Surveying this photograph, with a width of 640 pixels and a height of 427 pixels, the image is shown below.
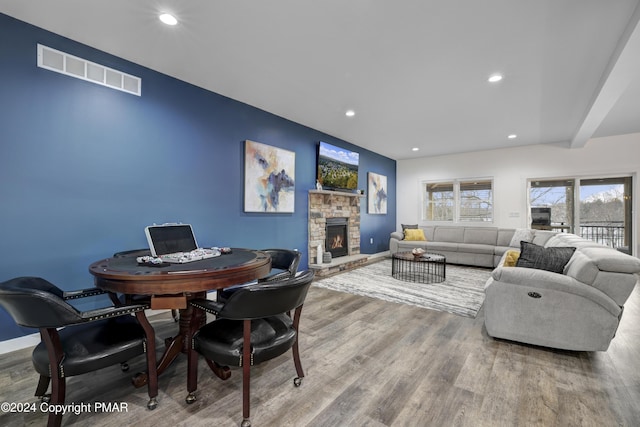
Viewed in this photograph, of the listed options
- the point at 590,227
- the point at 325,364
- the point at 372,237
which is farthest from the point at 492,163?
the point at 325,364

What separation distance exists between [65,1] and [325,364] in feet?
11.2

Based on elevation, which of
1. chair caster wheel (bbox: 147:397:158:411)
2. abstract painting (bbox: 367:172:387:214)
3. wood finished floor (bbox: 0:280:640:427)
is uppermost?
abstract painting (bbox: 367:172:387:214)

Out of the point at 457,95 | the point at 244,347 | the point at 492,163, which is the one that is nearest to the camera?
the point at 244,347

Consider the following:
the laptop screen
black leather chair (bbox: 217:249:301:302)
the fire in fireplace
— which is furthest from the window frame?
the laptop screen

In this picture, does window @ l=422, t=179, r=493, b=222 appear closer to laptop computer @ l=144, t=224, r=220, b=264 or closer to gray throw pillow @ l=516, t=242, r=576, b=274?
gray throw pillow @ l=516, t=242, r=576, b=274

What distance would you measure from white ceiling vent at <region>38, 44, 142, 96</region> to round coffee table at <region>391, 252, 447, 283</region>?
435 cm

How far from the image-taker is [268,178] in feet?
14.1

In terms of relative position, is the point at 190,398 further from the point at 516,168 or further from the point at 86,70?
the point at 516,168

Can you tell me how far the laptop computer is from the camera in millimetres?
2170

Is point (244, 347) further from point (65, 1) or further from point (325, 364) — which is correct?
point (65, 1)

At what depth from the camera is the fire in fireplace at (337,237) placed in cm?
565

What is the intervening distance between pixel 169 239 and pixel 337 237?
3.80 meters

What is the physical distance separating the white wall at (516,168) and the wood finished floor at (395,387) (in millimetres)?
4462

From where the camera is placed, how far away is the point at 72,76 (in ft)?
8.35
